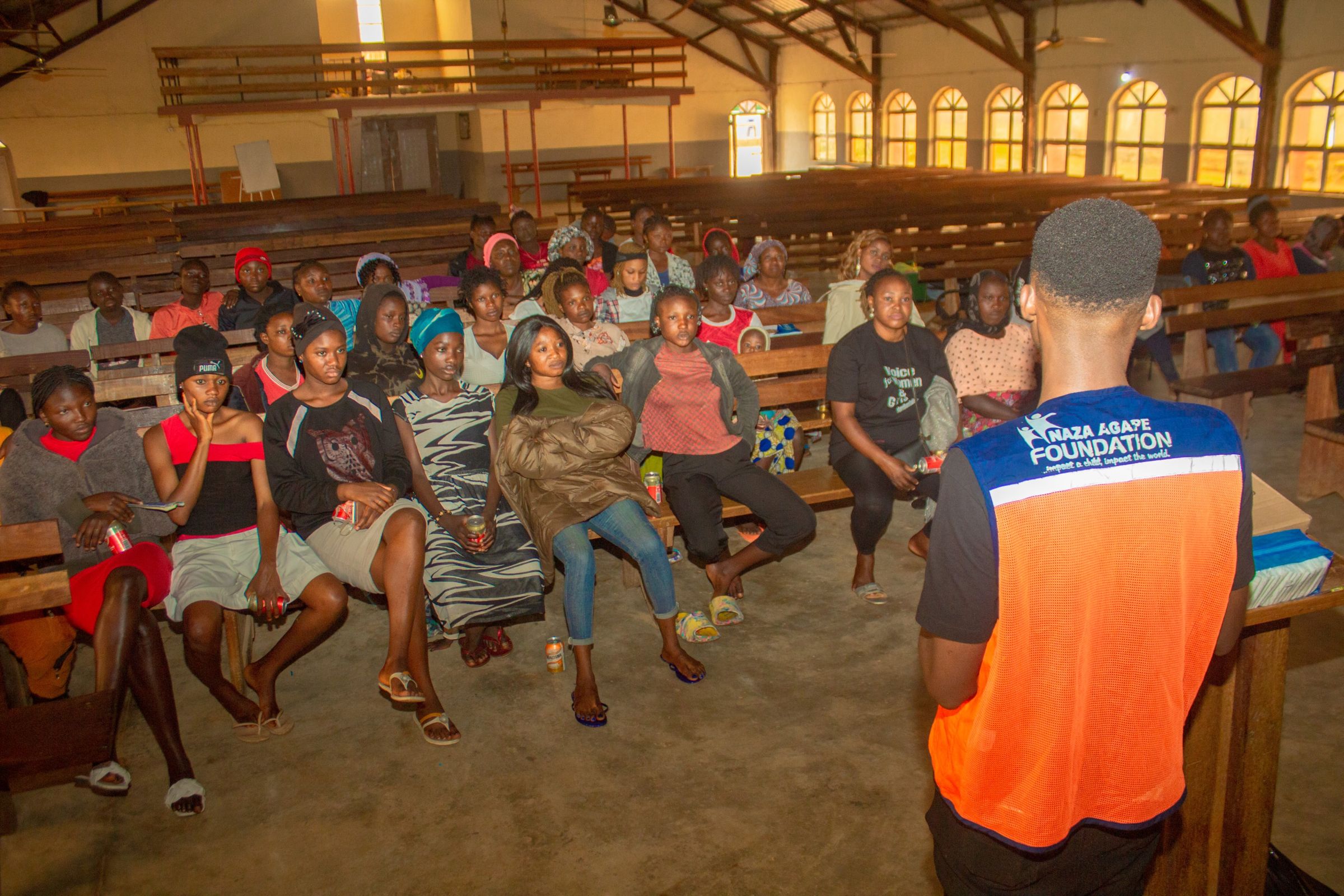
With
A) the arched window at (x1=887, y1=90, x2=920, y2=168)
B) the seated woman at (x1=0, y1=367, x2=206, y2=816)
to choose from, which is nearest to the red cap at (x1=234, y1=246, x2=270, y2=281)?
the seated woman at (x1=0, y1=367, x2=206, y2=816)

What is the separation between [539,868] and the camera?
8.70 ft

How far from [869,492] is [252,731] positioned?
2463 mm

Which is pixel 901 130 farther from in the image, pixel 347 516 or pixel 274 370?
pixel 347 516

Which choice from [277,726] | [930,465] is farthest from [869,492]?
[277,726]

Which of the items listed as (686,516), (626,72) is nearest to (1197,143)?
(626,72)

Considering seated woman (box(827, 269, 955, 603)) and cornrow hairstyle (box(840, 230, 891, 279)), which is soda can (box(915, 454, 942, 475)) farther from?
cornrow hairstyle (box(840, 230, 891, 279))

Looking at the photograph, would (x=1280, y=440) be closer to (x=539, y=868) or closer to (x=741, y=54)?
(x=539, y=868)

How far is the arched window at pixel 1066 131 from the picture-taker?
18484 millimetres

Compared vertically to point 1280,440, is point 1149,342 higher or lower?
higher

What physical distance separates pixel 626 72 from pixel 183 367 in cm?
1391

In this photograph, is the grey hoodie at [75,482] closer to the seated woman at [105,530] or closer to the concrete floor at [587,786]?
the seated woman at [105,530]

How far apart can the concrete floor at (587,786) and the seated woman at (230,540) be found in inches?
8.7

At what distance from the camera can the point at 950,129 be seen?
21938 mm

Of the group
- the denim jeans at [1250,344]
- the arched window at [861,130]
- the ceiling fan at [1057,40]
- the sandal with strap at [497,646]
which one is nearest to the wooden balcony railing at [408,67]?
the ceiling fan at [1057,40]
